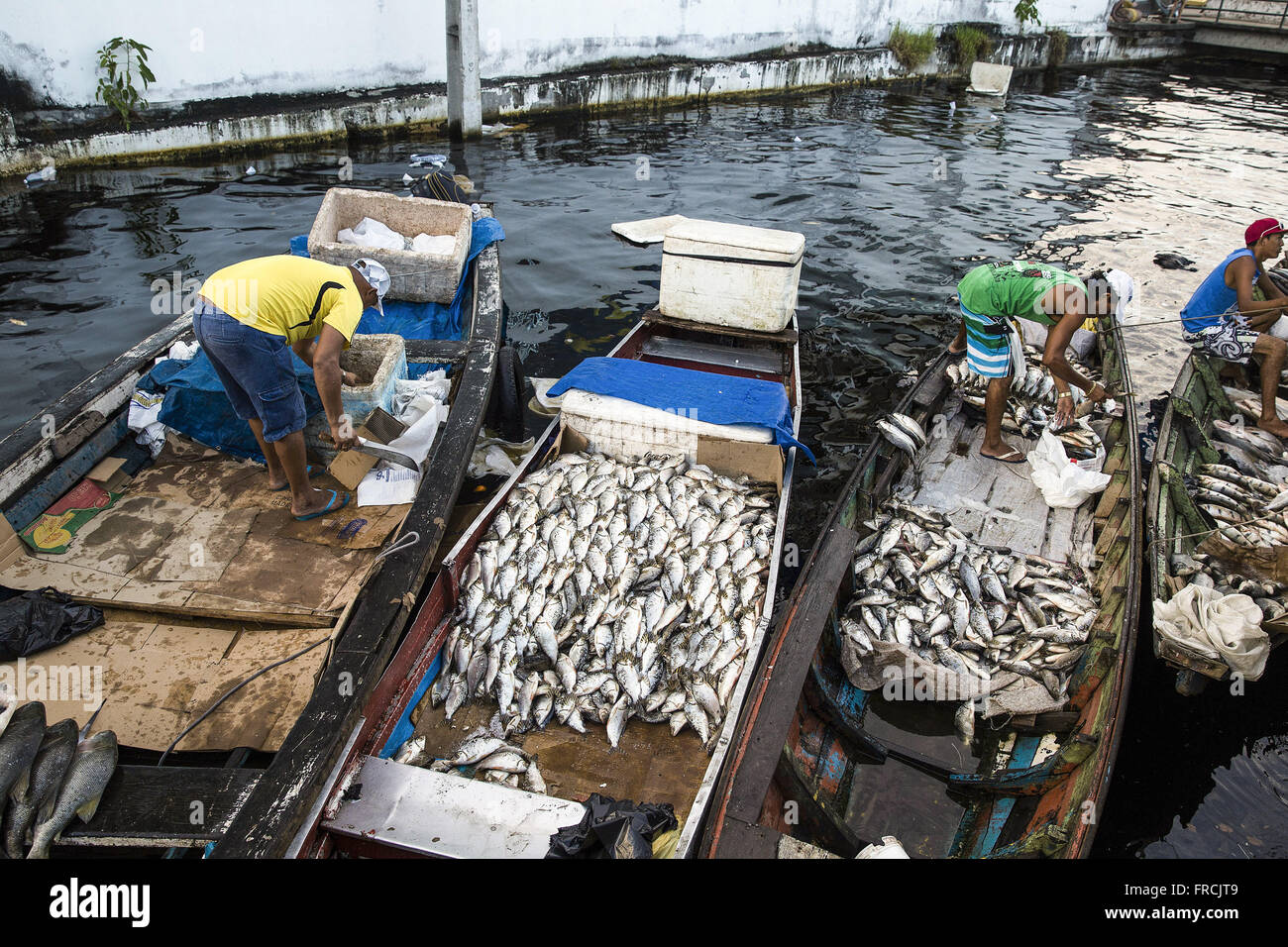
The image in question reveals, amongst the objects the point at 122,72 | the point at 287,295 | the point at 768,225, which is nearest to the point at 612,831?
the point at 287,295

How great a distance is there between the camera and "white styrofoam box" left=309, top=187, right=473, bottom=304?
7.73 meters

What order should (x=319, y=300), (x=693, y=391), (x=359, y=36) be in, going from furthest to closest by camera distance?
1. (x=359, y=36)
2. (x=693, y=391)
3. (x=319, y=300)

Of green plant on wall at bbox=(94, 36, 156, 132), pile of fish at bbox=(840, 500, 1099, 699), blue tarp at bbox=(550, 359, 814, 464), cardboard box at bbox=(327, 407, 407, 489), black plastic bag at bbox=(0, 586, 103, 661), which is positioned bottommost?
pile of fish at bbox=(840, 500, 1099, 699)

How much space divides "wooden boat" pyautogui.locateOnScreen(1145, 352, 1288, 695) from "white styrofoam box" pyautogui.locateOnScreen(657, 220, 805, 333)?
3.87 meters

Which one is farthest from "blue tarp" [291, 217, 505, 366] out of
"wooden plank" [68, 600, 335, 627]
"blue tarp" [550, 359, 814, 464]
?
"wooden plank" [68, 600, 335, 627]

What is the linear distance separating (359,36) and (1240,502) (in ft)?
64.0

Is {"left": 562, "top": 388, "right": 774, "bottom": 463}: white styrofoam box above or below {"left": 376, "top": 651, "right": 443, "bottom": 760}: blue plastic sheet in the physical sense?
above

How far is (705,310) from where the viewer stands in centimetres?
828

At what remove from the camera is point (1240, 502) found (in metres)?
6.60

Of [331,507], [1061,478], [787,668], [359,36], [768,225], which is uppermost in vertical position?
[359,36]

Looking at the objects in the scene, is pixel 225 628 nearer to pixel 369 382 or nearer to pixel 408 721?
pixel 408 721

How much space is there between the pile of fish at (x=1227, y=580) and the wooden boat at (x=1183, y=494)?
89 millimetres

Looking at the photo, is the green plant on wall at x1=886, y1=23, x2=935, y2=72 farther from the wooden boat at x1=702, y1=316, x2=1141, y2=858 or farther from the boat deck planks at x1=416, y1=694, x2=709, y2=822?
the boat deck planks at x1=416, y1=694, x2=709, y2=822

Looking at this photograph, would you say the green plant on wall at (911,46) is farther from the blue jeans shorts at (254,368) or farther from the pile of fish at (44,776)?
the pile of fish at (44,776)
